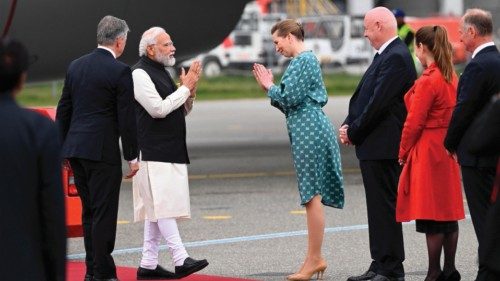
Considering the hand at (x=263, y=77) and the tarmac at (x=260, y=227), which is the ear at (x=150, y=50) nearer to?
the hand at (x=263, y=77)

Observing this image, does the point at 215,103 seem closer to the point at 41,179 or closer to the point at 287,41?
the point at 287,41

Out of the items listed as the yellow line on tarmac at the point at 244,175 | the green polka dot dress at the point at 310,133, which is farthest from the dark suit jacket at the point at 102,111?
the yellow line on tarmac at the point at 244,175

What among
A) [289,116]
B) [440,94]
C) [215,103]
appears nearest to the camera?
[440,94]

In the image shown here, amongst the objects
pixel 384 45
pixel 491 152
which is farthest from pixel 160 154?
pixel 491 152

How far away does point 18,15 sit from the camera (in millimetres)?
13266

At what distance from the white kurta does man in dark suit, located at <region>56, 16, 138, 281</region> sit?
12.6 inches

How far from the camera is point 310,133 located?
8.14 m

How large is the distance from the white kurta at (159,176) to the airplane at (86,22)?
17.2 feet

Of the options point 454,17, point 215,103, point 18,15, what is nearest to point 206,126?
point 215,103

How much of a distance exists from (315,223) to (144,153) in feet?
3.60

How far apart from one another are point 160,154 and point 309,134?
2.92ft

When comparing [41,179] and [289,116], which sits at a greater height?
[41,179]

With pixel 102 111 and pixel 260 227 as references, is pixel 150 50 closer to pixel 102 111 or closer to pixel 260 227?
pixel 102 111

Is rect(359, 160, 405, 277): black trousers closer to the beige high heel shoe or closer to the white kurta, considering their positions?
the beige high heel shoe
